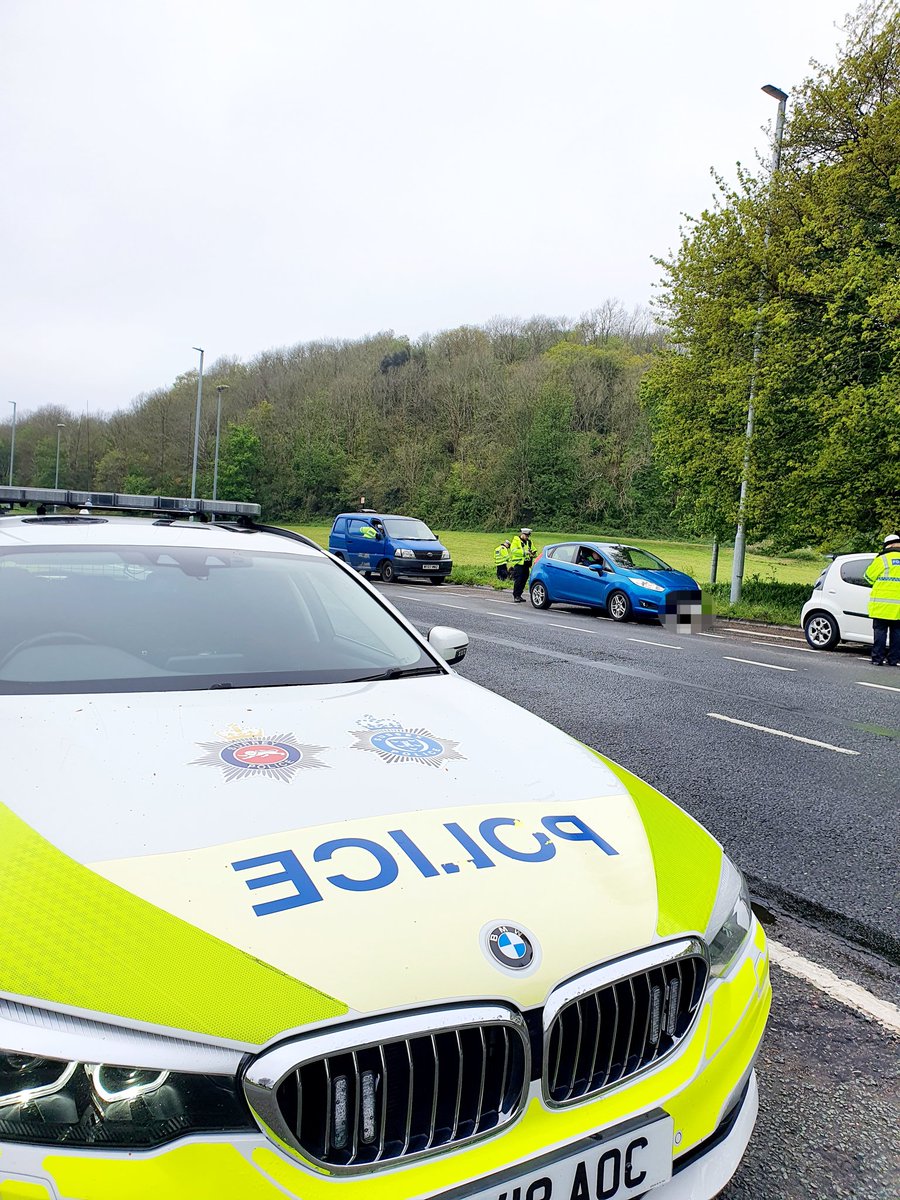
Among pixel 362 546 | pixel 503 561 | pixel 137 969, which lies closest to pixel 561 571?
pixel 503 561

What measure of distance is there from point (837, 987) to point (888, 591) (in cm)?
1056

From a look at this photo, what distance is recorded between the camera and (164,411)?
84.8 metres

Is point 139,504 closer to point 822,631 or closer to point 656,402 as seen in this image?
point 822,631

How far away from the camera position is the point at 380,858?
1762 mm

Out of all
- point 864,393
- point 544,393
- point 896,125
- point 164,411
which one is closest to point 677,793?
point 864,393

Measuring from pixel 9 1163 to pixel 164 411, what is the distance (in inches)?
3525

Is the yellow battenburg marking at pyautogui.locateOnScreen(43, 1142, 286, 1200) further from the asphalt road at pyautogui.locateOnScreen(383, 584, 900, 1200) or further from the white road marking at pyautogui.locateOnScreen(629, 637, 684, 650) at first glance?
the white road marking at pyautogui.locateOnScreen(629, 637, 684, 650)

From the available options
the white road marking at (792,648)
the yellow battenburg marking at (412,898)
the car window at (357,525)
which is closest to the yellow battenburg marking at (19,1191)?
the yellow battenburg marking at (412,898)

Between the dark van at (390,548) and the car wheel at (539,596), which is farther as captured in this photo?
the dark van at (390,548)

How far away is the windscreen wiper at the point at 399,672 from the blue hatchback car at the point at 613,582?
1438 centimetres

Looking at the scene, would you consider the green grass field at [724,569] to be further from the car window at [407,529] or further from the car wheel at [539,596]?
the car wheel at [539,596]

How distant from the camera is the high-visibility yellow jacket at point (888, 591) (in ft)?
40.8

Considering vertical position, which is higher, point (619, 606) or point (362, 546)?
point (362, 546)

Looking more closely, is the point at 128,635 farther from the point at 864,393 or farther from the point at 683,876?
the point at 864,393
